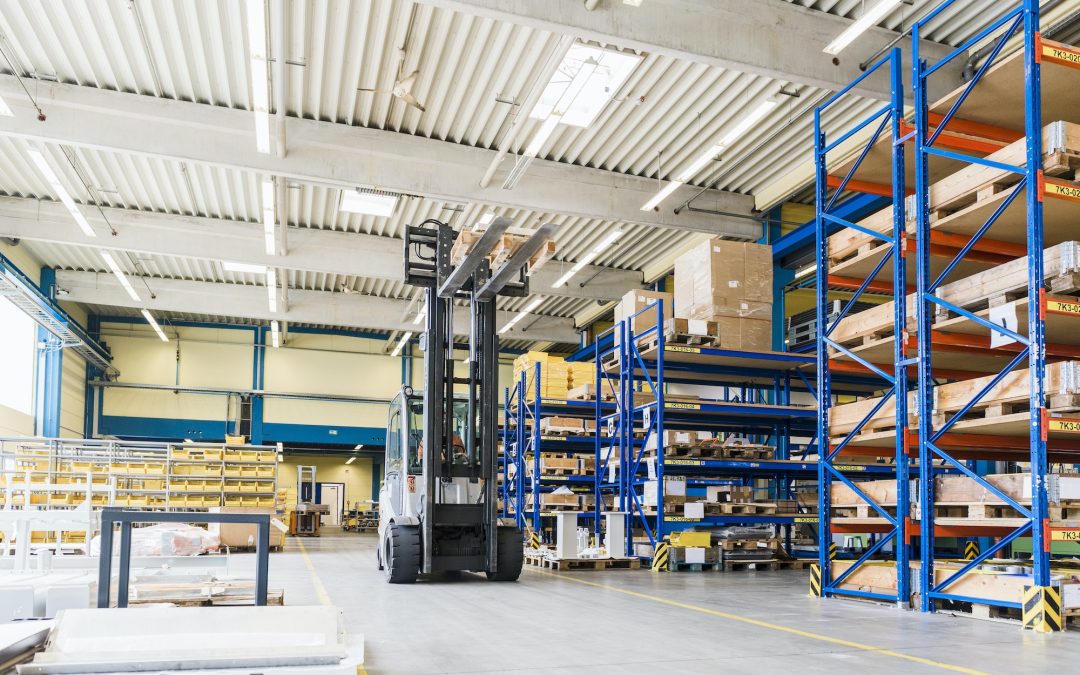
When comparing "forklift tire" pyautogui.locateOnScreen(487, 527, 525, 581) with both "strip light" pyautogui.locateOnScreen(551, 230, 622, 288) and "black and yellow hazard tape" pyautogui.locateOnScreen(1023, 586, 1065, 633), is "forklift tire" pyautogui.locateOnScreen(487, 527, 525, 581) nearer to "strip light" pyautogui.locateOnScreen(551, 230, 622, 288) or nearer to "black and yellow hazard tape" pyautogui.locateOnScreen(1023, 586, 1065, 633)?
"black and yellow hazard tape" pyautogui.locateOnScreen(1023, 586, 1065, 633)

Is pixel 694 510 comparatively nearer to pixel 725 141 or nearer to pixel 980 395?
pixel 725 141

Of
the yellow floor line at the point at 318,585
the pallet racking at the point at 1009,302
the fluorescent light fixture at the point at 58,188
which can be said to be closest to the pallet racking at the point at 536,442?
the yellow floor line at the point at 318,585

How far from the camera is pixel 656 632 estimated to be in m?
6.40

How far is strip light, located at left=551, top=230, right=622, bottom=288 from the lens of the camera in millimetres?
18089

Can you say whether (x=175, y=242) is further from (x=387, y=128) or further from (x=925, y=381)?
(x=925, y=381)

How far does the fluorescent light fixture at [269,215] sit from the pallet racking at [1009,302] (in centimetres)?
1033

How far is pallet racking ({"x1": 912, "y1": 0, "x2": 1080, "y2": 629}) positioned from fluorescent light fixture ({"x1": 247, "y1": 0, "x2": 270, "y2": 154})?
6.45 m

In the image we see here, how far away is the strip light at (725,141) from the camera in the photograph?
1206 cm

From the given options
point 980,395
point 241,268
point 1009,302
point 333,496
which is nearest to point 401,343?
point 241,268

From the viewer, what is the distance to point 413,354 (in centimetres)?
3228

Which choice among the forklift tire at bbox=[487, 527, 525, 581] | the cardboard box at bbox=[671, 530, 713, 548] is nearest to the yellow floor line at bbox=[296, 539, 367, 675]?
the forklift tire at bbox=[487, 527, 525, 581]

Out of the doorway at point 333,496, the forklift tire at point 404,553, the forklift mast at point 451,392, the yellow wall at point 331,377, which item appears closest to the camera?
the forklift tire at point 404,553

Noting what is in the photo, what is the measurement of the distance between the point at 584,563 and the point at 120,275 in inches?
567

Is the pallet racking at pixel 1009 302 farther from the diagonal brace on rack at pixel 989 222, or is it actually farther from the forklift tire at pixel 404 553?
the forklift tire at pixel 404 553
